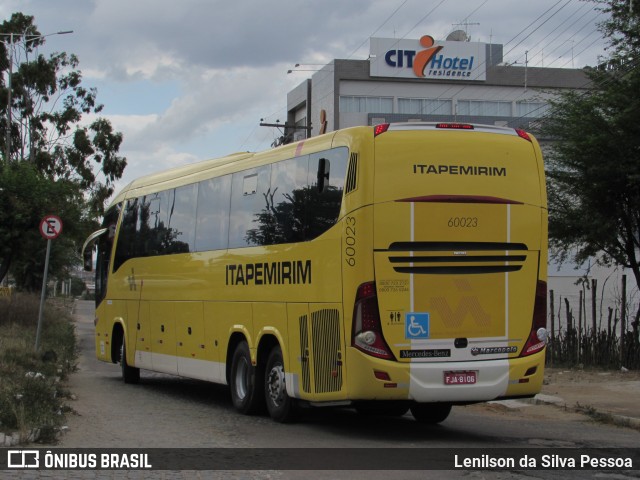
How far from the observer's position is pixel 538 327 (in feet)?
38.5

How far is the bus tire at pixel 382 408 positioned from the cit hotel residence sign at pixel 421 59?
58927 mm

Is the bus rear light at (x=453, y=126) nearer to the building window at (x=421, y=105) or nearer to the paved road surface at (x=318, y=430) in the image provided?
the paved road surface at (x=318, y=430)

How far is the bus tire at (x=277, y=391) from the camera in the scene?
12898mm

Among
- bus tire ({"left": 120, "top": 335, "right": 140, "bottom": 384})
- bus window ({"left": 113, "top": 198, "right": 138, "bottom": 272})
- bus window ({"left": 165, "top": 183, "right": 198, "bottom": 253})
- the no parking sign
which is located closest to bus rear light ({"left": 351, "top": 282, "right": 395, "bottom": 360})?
bus window ({"left": 165, "top": 183, "right": 198, "bottom": 253})

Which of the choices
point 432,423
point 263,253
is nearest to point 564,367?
point 432,423

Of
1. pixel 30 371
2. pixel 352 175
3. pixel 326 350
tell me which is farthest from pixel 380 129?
pixel 30 371

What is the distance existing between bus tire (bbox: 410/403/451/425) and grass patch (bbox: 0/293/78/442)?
4.86 meters

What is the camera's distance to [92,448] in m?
10.2

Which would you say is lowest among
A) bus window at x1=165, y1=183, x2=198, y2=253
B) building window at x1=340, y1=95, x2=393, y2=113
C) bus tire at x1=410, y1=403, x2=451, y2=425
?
bus tire at x1=410, y1=403, x2=451, y2=425

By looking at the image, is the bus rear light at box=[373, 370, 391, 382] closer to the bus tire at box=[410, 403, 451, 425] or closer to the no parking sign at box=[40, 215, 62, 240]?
the bus tire at box=[410, 403, 451, 425]

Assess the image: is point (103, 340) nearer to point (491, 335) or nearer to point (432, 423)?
point (432, 423)

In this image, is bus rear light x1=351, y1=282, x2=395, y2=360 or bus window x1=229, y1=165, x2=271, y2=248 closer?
bus rear light x1=351, y1=282, x2=395, y2=360

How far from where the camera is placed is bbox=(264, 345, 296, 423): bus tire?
12.9 metres

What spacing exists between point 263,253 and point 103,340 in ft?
30.3
